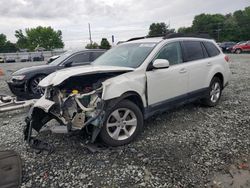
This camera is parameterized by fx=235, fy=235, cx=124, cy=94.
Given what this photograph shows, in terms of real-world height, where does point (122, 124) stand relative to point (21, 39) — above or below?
below

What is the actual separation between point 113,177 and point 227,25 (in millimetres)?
77894

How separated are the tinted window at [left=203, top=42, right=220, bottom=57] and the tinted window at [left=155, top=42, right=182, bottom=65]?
123 centimetres

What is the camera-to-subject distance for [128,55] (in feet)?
15.4

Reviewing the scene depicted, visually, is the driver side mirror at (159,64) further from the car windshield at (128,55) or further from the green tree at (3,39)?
the green tree at (3,39)

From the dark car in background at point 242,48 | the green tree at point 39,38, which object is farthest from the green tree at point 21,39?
the dark car in background at point 242,48

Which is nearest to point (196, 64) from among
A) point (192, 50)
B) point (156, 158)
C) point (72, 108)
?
point (192, 50)

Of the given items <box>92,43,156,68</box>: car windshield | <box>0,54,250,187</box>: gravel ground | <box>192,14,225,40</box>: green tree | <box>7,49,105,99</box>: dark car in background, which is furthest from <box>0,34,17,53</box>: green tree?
<box>0,54,250,187</box>: gravel ground

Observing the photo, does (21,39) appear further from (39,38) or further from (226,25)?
(226,25)

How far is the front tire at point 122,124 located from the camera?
12.1ft

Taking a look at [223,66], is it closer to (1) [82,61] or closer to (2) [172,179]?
(2) [172,179]

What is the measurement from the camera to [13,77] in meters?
7.41

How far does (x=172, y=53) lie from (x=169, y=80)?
0.63 metres

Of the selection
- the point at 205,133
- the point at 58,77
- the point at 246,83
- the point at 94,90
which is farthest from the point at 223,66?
the point at 58,77

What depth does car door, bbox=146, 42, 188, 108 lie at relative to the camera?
14.0 ft
